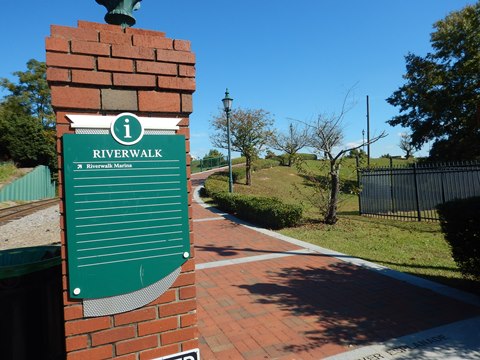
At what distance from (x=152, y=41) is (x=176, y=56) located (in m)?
0.15

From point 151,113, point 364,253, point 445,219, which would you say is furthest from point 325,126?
point 151,113

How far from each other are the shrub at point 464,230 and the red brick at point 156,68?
Result: 4.15 metres

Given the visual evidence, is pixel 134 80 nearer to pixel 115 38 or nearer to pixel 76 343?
pixel 115 38

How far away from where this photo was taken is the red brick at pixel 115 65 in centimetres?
184

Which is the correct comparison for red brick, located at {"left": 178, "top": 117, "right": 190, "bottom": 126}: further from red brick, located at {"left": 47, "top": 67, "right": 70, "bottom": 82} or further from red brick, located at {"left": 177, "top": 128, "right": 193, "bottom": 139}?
red brick, located at {"left": 47, "top": 67, "right": 70, "bottom": 82}

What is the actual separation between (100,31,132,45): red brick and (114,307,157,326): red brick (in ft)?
4.86

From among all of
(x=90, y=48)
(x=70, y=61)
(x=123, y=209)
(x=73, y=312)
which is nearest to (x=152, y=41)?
(x=90, y=48)

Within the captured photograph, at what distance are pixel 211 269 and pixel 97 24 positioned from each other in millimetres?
4910

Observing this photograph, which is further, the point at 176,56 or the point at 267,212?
the point at 267,212

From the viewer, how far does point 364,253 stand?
7047 mm

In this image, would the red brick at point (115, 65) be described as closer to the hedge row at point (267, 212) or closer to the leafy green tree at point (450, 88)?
the hedge row at point (267, 212)

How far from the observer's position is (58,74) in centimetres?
175

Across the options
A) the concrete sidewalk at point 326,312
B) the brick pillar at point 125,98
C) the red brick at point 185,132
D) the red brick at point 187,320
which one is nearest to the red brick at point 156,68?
the brick pillar at point 125,98

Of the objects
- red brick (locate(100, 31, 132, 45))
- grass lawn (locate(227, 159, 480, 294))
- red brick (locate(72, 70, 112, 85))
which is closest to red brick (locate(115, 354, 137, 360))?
red brick (locate(72, 70, 112, 85))
